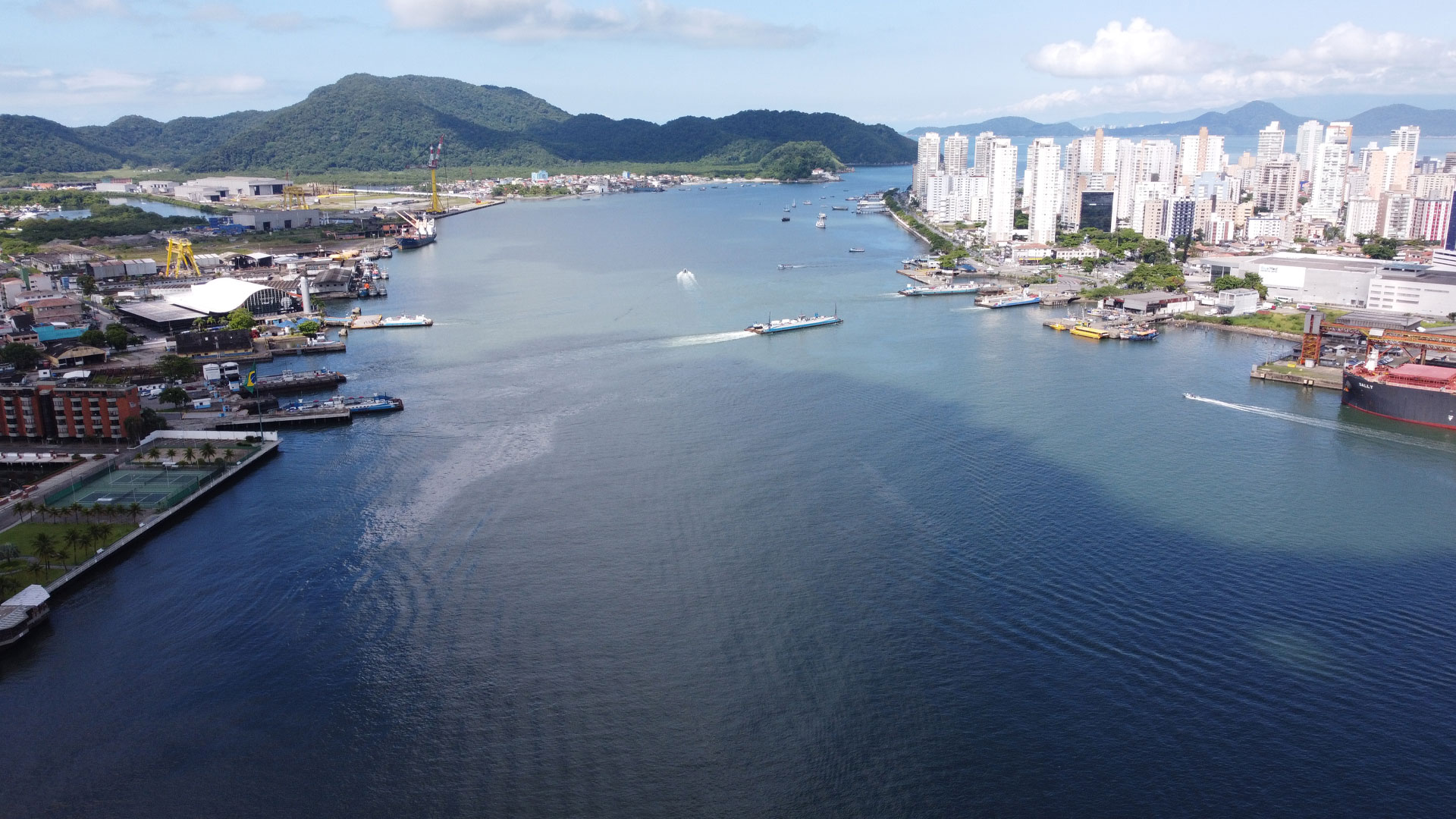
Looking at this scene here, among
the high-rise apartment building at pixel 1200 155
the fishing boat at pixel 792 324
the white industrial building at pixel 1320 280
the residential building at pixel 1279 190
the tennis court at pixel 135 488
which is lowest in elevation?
the tennis court at pixel 135 488

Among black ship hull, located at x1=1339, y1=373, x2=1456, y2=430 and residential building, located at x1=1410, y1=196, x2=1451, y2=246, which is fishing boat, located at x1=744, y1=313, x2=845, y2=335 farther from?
residential building, located at x1=1410, y1=196, x2=1451, y2=246

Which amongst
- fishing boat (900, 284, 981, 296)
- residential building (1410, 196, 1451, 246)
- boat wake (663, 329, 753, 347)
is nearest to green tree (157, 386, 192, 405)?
boat wake (663, 329, 753, 347)

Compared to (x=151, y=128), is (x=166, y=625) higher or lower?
lower

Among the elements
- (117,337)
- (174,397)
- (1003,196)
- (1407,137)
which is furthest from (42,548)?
(1407,137)

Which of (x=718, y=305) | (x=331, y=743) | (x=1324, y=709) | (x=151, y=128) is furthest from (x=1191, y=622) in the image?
(x=151, y=128)

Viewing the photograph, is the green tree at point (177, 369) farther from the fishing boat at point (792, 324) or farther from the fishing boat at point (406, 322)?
the fishing boat at point (792, 324)

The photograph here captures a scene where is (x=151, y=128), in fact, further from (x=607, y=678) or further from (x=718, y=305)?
(x=607, y=678)

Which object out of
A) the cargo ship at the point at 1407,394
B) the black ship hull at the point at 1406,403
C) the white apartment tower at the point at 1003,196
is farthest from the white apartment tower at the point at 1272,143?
the black ship hull at the point at 1406,403
